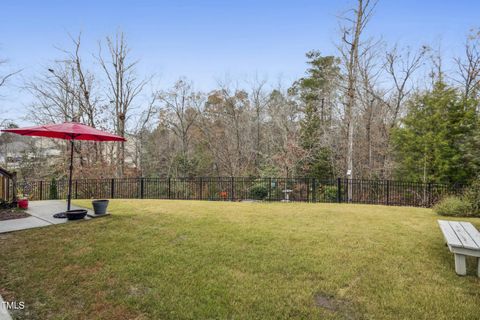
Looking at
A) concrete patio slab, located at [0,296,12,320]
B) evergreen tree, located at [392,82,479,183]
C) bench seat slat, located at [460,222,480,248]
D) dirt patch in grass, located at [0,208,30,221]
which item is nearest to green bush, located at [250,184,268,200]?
evergreen tree, located at [392,82,479,183]

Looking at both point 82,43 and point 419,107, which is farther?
point 82,43

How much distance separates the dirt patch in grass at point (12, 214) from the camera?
5.44 meters

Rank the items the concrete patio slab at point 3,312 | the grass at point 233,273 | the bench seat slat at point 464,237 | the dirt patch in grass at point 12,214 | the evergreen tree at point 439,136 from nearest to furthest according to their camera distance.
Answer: the concrete patio slab at point 3,312
the grass at point 233,273
the bench seat slat at point 464,237
the dirt patch in grass at point 12,214
the evergreen tree at point 439,136

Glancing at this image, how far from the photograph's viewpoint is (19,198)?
6582 mm

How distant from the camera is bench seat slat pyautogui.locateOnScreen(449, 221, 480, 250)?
276 centimetres

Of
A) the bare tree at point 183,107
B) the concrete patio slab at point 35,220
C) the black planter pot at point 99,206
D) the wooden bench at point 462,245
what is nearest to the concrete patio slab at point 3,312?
the concrete patio slab at point 35,220

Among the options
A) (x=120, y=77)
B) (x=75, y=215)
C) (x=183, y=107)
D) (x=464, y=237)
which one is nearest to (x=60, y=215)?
(x=75, y=215)

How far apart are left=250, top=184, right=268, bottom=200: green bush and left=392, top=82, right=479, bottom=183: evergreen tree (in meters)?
6.46

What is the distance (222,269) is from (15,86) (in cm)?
1841

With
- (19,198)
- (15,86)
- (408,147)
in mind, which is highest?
(15,86)

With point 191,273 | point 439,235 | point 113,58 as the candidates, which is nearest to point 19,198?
point 191,273

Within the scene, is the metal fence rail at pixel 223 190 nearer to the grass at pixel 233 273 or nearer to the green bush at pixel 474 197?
the green bush at pixel 474 197

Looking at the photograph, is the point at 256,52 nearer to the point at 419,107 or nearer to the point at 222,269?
the point at 419,107

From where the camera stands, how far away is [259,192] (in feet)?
37.2
